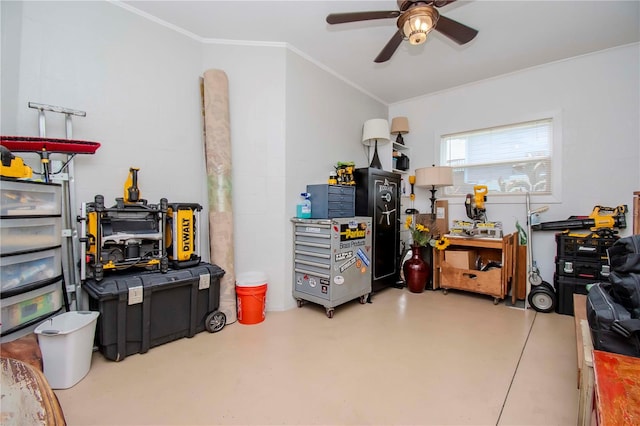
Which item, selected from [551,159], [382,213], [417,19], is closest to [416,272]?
[382,213]

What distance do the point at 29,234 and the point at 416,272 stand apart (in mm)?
3730

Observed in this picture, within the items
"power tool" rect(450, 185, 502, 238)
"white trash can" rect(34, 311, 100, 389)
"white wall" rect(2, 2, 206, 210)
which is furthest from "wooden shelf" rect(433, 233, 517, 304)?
"white trash can" rect(34, 311, 100, 389)

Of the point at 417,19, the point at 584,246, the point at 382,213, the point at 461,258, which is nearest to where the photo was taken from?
the point at 417,19

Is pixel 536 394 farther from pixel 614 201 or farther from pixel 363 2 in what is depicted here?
pixel 363 2

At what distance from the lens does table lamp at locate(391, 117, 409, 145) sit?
4.46 m

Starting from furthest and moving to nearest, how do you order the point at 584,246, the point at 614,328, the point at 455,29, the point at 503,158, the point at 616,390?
1. the point at 503,158
2. the point at 584,246
3. the point at 455,29
4. the point at 614,328
5. the point at 616,390

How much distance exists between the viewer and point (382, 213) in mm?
3664

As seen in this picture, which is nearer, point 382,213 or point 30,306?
point 30,306

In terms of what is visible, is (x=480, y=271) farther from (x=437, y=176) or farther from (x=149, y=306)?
(x=149, y=306)

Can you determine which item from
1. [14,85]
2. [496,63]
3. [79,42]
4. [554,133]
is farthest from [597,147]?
[14,85]

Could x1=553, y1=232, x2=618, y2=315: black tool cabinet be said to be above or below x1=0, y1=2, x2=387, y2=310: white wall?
below

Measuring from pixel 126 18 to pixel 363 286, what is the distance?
3.47 metres

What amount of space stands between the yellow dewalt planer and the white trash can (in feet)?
1.14

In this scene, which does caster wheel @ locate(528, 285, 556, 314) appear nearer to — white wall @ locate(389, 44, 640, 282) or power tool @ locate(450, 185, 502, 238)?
white wall @ locate(389, 44, 640, 282)
